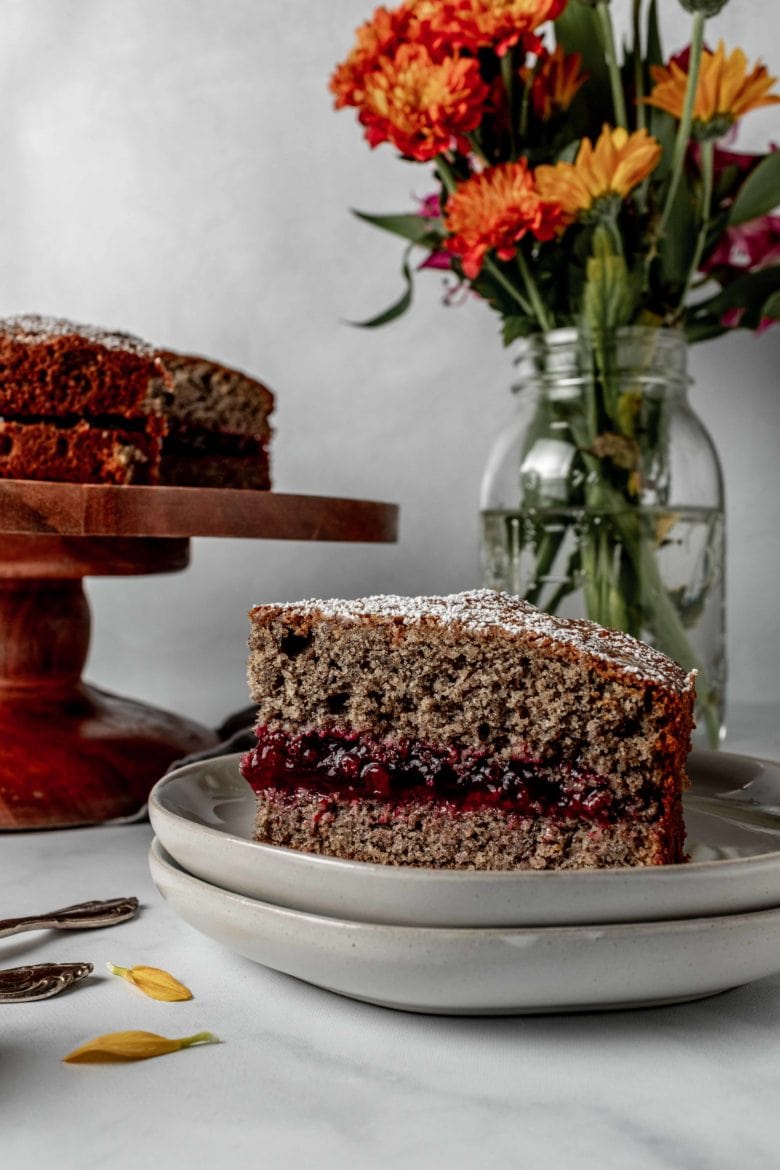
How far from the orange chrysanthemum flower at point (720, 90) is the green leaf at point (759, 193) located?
114 millimetres

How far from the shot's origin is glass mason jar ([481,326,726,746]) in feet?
6.95

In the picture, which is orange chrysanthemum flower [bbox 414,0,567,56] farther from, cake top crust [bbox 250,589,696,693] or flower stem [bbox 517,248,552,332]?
cake top crust [bbox 250,589,696,693]

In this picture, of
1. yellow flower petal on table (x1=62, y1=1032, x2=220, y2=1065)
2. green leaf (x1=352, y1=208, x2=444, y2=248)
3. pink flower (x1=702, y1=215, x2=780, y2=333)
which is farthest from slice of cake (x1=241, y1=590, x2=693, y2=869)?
pink flower (x1=702, y1=215, x2=780, y2=333)

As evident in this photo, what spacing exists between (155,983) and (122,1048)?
0.15 metres

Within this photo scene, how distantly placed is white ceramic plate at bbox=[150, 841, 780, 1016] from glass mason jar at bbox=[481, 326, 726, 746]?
1126 millimetres

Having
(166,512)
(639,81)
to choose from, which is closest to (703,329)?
(639,81)

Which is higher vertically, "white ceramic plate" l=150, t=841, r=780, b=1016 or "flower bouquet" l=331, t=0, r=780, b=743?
"flower bouquet" l=331, t=0, r=780, b=743

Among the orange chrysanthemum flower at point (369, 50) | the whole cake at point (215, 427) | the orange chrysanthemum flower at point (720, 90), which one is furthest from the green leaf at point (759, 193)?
the whole cake at point (215, 427)

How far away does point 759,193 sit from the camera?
82.4 inches

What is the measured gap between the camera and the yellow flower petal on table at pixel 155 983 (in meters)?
1.17

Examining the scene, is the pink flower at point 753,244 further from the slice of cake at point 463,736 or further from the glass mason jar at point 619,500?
the slice of cake at point 463,736

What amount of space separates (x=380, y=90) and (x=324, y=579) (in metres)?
1.53

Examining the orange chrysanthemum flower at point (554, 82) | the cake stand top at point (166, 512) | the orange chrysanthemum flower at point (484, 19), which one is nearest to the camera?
the cake stand top at point (166, 512)

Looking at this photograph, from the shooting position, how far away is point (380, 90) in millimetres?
1914
